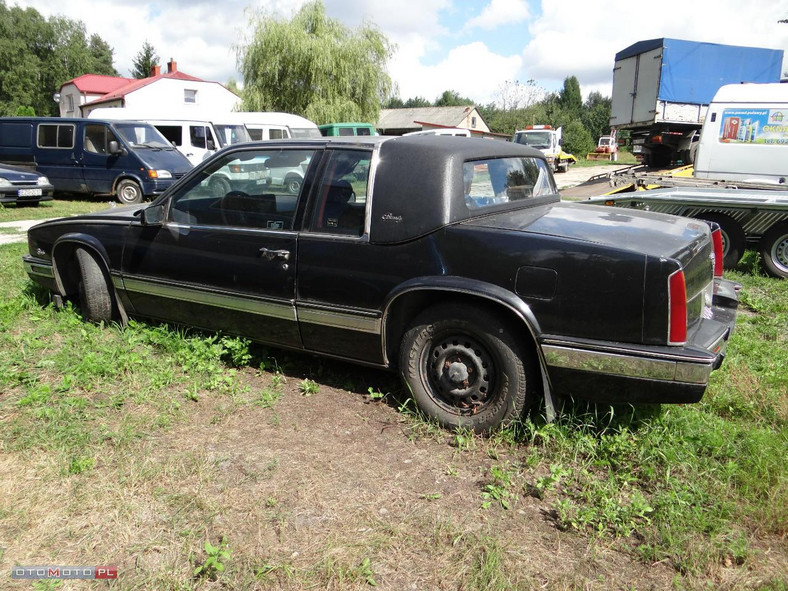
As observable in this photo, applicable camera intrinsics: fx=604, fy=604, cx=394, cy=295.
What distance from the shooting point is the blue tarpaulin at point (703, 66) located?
15810 mm

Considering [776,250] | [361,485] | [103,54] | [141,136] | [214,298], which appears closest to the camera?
[361,485]

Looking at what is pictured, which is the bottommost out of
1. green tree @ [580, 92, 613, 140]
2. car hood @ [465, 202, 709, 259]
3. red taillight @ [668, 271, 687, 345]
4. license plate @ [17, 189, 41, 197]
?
→ license plate @ [17, 189, 41, 197]

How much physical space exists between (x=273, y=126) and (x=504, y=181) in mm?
17029

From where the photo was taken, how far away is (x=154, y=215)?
4.50 meters

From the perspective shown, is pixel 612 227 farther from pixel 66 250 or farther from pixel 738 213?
pixel 738 213

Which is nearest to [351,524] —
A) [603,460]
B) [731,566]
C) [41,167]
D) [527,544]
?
[527,544]

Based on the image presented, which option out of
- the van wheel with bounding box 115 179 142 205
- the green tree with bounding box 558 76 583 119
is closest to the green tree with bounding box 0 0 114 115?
the van wheel with bounding box 115 179 142 205

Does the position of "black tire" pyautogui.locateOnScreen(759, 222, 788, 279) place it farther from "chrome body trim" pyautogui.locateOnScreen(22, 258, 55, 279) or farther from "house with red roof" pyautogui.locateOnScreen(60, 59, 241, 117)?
"house with red roof" pyautogui.locateOnScreen(60, 59, 241, 117)

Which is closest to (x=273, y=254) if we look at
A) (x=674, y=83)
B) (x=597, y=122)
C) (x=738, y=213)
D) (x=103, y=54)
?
(x=738, y=213)

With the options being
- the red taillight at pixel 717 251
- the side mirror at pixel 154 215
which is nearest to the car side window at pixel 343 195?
the side mirror at pixel 154 215

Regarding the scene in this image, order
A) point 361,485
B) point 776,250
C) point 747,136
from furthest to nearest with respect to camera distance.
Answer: point 747,136 → point 776,250 → point 361,485

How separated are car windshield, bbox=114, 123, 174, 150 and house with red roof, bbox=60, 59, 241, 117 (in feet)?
71.3

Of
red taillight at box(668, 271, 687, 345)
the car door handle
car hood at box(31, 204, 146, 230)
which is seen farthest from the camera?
car hood at box(31, 204, 146, 230)

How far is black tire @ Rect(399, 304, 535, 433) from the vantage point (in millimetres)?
3318
